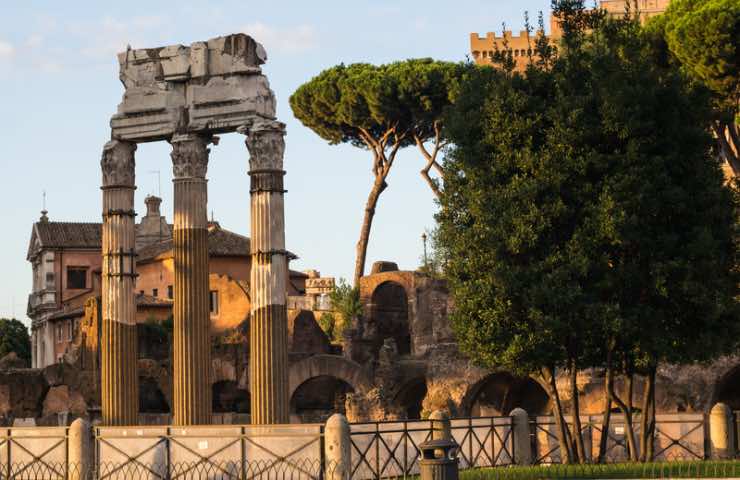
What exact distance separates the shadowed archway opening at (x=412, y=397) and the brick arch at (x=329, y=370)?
119 centimetres

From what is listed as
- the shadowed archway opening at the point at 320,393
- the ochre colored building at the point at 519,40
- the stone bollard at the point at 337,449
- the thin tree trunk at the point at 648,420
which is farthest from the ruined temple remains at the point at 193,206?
the ochre colored building at the point at 519,40

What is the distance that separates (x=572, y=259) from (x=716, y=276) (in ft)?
7.70

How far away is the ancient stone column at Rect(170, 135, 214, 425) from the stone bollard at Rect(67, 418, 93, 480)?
13.4 ft

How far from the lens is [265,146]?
24109mm

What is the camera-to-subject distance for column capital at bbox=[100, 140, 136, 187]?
2575cm

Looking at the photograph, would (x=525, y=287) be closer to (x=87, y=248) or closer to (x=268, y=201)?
(x=268, y=201)

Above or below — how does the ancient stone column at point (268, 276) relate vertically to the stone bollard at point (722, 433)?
above

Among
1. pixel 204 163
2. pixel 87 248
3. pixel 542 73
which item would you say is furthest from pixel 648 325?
pixel 87 248

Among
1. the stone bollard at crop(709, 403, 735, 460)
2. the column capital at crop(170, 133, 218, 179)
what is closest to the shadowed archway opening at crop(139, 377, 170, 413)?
the column capital at crop(170, 133, 218, 179)

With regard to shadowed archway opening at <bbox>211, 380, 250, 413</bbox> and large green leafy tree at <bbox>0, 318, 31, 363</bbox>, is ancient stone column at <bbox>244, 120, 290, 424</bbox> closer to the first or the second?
shadowed archway opening at <bbox>211, 380, 250, 413</bbox>

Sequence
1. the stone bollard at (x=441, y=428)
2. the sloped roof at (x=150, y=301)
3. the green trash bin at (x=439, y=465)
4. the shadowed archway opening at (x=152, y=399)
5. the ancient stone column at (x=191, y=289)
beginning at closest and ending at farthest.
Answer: the green trash bin at (x=439, y=465), the stone bollard at (x=441, y=428), the ancient stone column at (x=191, y=289), the shadowed archway opening at (x=152, y=399), the sloped roof at (x=150, y=301)

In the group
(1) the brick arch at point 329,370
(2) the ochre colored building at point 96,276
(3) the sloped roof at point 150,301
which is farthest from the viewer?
(3) the sloped roof at point 150,301

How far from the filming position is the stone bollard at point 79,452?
20.1 m

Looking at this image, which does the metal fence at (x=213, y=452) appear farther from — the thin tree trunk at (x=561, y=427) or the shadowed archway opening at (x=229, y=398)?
the shadowed archway opening at (x=229, y=398)
